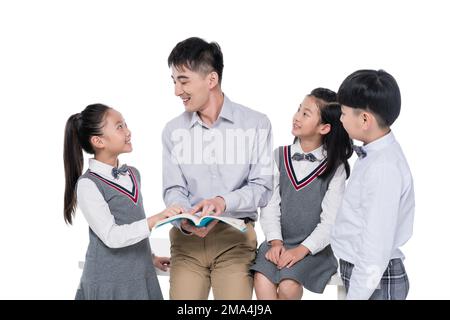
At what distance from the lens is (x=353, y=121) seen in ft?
10.0

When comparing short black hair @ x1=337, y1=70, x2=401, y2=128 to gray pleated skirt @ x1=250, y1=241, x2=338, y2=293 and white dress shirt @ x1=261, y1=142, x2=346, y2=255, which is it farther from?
gray pleated skirt @ x1=250, y1=241, x2=338, y2=293

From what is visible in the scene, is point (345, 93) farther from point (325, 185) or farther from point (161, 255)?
point (161, 255)

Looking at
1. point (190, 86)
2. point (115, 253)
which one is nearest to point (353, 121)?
point (190, 86)

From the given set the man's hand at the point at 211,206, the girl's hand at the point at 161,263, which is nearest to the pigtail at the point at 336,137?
the man's hand at the point at 211,206

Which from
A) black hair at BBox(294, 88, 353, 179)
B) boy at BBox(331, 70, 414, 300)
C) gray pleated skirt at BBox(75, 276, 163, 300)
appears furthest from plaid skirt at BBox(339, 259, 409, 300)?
gray pleated skirt at BBox(75, 276, 163, 300)

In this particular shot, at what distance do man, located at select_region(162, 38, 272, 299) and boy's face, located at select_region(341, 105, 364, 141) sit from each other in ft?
1.81

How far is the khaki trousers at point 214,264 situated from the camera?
3.36 metres

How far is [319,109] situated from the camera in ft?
11.3

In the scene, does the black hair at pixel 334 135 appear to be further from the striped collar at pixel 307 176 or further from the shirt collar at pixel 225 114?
the shirt collar at pixel 225 114

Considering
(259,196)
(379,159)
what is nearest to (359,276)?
(379,159)

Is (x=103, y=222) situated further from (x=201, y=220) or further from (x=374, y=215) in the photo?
(x=374, y=215)

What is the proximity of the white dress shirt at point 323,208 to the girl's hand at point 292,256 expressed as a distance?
3cm

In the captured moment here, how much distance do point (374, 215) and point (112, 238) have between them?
3.75 ft

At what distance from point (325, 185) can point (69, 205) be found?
1.23m
